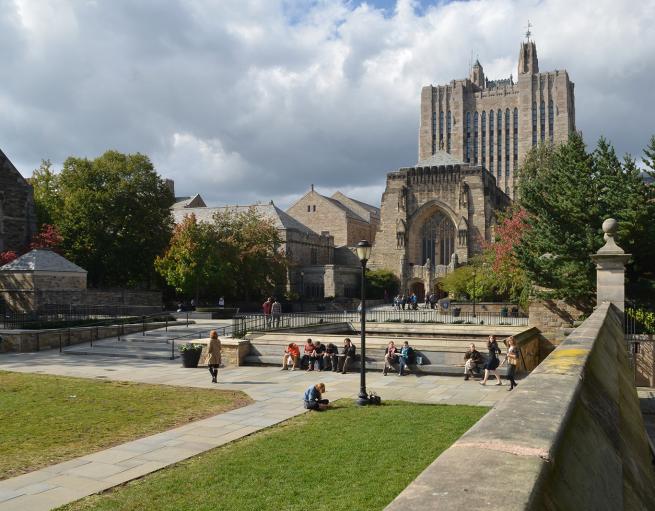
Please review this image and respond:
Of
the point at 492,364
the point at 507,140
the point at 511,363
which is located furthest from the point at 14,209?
the point at 507,140

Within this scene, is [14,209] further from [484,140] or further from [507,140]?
[507,140]

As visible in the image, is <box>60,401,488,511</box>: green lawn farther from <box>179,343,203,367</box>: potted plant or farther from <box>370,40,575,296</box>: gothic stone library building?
<box>370,40,575,296</box>: gothic stone library building

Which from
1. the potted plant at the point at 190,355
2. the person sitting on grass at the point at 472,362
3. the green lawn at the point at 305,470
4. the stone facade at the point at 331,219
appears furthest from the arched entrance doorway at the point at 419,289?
the green lawn at the point at 305,470

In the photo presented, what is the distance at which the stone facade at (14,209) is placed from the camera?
43969mm

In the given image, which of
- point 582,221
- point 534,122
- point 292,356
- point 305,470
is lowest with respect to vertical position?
point 305,470

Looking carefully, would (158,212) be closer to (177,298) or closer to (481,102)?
(177,298)

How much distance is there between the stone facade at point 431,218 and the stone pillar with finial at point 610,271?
46200 millimetres

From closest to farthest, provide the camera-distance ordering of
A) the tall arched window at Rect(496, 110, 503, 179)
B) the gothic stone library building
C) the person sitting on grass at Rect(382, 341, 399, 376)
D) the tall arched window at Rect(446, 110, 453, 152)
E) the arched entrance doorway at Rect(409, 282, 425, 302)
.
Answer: the person sitting on grass at Rect(382, 341, 399, 376) → the gothic stone library building → the arched entrance doorway at Rect(409, 282, 425, 302) → the tall arched window at Rect(496, 110, 503, 179) → the tall arched window at Rect(446, 110, 453, 152)

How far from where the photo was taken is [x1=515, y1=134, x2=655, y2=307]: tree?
70.8 ft

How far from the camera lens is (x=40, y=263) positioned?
34219mm

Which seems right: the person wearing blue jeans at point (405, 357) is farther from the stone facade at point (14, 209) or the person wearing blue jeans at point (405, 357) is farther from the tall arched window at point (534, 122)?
the tall arched window at point (534, 122)

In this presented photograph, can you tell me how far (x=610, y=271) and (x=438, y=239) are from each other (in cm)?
5047

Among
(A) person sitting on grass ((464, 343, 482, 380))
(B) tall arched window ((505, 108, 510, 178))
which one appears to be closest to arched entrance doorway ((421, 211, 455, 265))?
(B) tall arched window ((505, 108, 510, 178))

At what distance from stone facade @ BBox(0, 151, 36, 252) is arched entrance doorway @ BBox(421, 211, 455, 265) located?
39.2 metres
